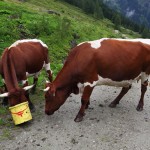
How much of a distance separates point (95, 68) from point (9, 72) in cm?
328

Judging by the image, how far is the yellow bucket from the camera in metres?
12.2

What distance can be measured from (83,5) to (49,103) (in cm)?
10934

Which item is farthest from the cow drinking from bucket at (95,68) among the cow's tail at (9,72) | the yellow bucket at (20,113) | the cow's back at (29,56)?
the cow's back at (29,56)

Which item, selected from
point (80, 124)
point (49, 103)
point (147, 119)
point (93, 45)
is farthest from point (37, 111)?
point (147, 119)

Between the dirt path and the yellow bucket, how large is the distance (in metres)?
0.42

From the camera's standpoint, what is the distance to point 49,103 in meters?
13.4

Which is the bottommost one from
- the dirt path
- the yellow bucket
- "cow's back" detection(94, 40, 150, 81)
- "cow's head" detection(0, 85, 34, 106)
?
the dirt path

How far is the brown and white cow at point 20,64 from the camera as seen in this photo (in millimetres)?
12273

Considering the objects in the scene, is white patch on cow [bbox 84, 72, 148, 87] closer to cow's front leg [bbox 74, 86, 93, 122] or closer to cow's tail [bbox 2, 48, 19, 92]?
cow's front leg [bbox 74, 86, 93, 122]

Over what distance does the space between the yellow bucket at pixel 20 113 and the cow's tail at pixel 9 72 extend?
663mm

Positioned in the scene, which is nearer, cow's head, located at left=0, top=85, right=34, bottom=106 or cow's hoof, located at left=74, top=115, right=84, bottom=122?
cow's head, located at left=0, top=85, right=34, bottom=106

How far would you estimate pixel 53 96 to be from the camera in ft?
43.5

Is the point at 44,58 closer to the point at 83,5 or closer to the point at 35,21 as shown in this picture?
the point at 35,21

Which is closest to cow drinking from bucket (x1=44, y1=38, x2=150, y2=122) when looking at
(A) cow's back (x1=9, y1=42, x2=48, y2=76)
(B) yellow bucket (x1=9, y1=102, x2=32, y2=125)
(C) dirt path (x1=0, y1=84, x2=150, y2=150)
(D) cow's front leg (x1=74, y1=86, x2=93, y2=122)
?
(D) cow's front leg (x1=74, y1=86, x2=93, y2=122)
